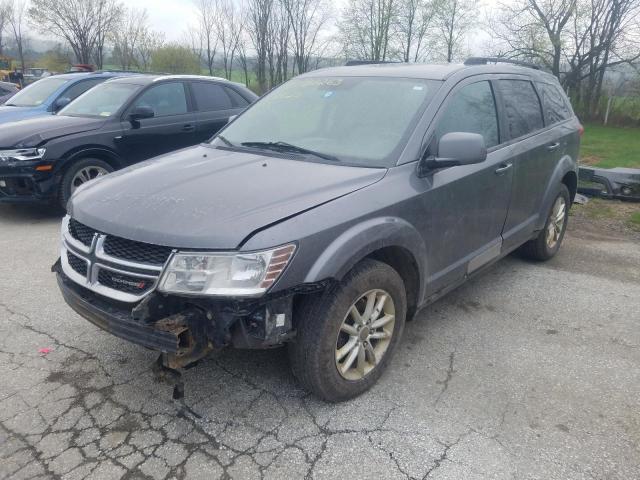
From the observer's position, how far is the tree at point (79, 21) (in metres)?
32.9

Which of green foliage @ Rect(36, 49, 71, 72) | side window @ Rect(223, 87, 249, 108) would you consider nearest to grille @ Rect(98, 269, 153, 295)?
side window @ Rect(223, 87, 249, 108)

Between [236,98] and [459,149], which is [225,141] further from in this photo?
[236,98]

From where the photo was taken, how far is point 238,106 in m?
8.15

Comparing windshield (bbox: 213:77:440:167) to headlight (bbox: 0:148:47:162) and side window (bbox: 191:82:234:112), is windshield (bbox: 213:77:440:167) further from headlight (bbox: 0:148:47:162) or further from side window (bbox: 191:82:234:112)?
side window (bbox: 191:82:234:112)

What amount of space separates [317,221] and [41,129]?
17.1 feet

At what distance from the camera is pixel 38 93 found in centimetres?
950

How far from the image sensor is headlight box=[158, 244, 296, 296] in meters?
2.32

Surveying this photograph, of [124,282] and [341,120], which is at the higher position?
[341,120]

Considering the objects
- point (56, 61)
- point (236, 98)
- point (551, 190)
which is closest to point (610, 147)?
point (236, 98)

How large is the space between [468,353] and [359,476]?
141 cm

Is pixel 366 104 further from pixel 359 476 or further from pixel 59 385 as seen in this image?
pixel 59 385

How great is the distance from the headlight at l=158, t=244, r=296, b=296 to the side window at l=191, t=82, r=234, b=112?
5.77 metres

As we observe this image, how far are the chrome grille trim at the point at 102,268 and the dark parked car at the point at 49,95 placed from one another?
6838mm

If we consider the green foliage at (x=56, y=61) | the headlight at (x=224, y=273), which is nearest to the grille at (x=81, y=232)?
the headlight at (x=224, y=273)
